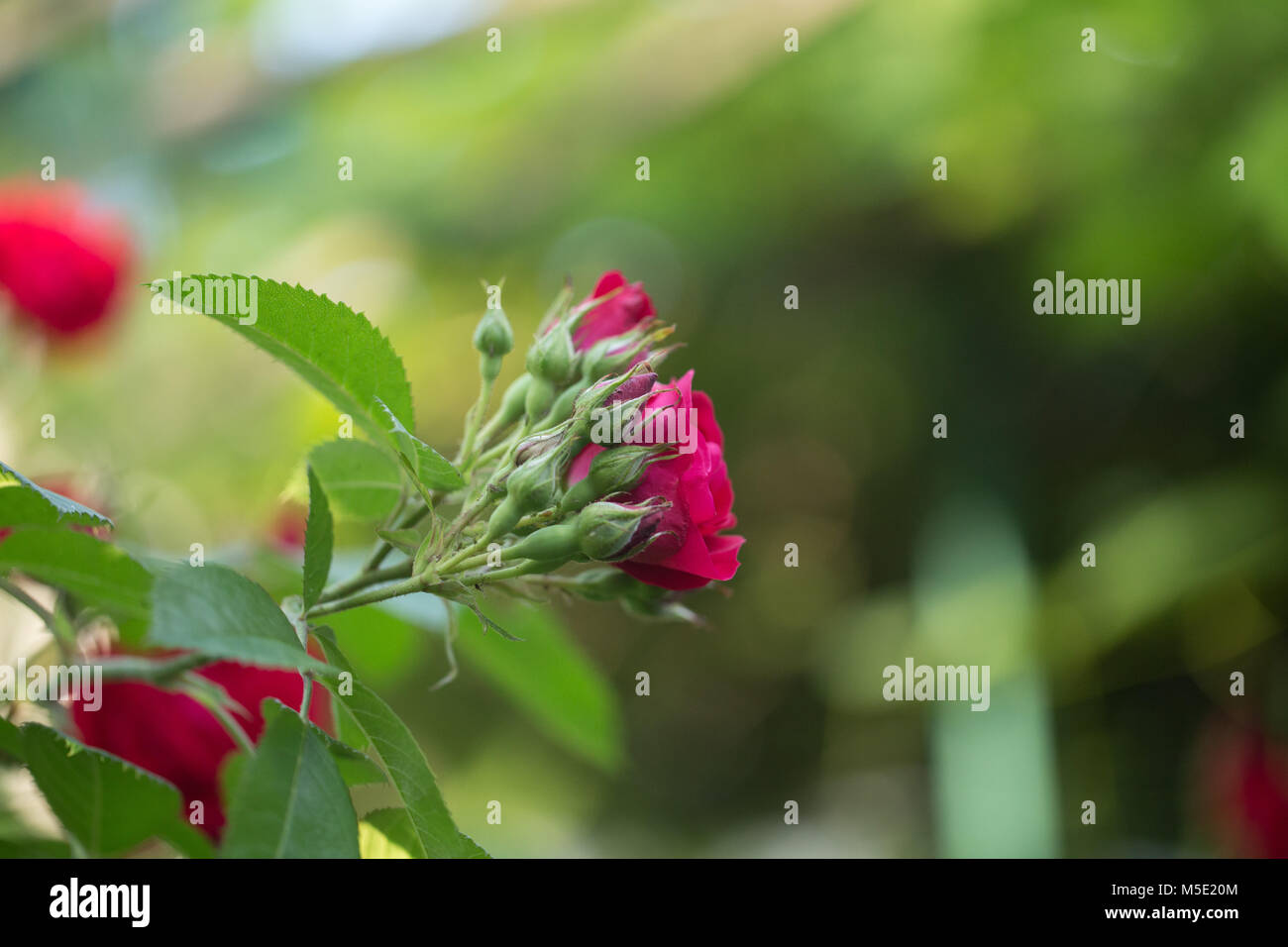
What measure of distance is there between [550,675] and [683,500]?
24 cm

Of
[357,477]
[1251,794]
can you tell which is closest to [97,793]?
[357,477]

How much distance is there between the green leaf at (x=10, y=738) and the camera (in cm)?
30

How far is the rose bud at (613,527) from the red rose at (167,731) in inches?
8.1

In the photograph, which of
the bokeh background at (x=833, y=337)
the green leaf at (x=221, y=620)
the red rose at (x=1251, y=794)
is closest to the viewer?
the green leaf at (x=221, y=620)

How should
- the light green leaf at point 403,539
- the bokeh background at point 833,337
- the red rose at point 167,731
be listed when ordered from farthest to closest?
the bokeh background at point 833,337
the red rose at point 167,731
the light green leaf at point 403,539

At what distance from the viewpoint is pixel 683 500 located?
312mm

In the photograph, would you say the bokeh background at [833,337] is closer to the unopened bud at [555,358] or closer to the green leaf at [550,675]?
the green leaf at [550,675]

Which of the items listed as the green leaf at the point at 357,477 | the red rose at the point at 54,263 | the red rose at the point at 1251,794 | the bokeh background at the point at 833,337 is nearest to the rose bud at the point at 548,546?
the green leaf at the point at 357,477

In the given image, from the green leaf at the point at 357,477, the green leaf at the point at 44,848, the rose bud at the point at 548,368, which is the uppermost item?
the rose bud at the point at 548,368

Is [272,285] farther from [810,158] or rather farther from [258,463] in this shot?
[810,158]

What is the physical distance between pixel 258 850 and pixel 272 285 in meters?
0.17
